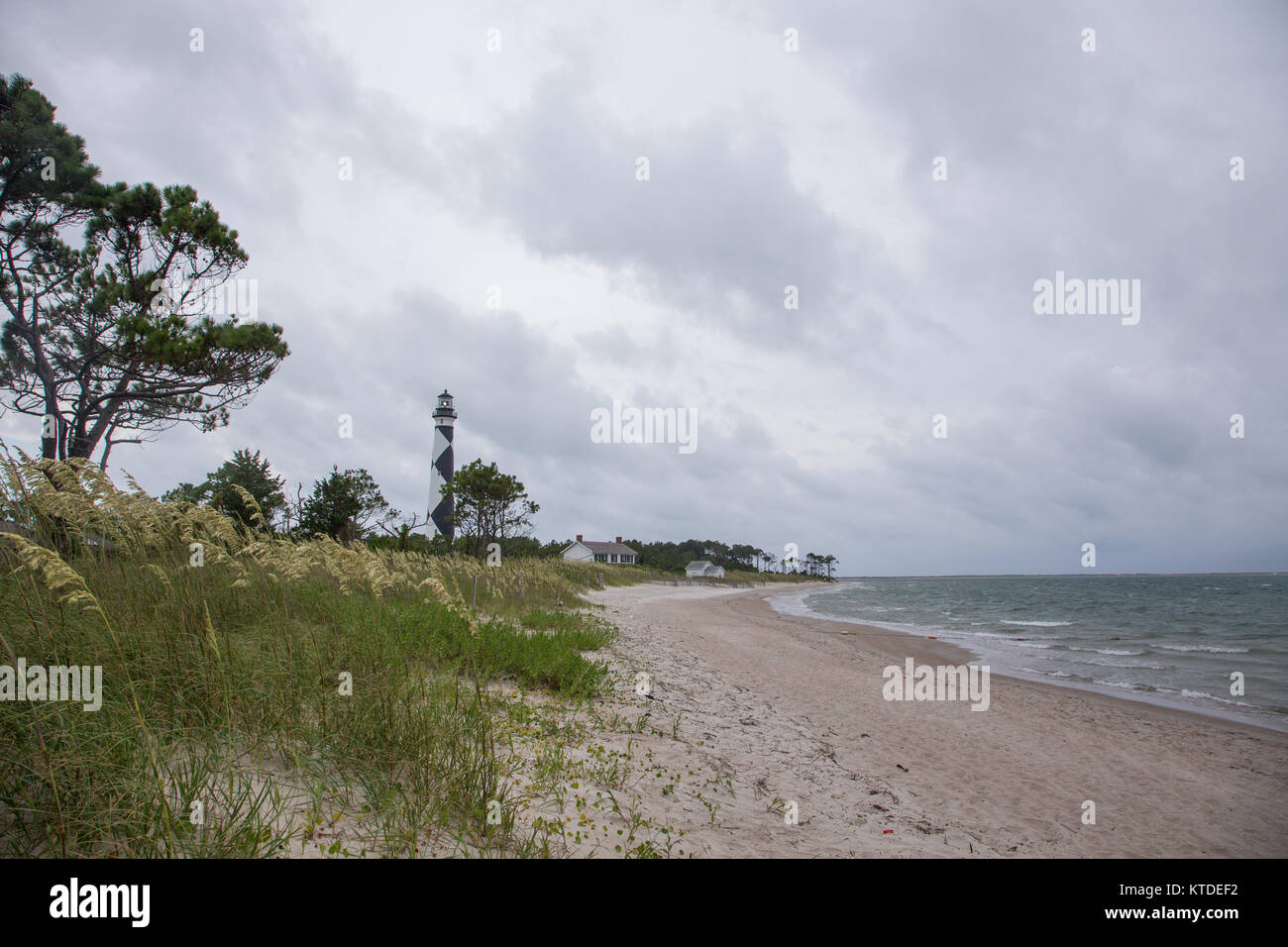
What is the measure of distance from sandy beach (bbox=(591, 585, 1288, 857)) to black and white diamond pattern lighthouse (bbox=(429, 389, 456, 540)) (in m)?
31.2

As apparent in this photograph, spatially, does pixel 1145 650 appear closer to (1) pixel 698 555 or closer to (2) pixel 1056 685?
(2) pixel 1056 685

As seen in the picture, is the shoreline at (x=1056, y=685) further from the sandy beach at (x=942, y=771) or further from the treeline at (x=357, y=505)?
the treeline at (x=357, y=505)

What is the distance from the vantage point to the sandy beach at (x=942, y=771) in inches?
188

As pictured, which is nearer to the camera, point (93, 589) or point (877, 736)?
point (93, 589)

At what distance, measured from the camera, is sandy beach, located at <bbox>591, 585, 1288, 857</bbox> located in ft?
15.7

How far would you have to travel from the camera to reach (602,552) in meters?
90.9

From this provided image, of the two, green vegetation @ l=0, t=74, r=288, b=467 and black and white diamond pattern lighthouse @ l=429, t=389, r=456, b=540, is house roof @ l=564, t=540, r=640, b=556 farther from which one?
green vegetation @ l=0, t=74, r=288, b=467

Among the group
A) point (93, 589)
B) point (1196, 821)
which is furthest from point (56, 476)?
point (1196, 821)

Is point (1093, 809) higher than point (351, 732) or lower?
lower

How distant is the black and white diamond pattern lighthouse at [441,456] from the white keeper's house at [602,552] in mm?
43698

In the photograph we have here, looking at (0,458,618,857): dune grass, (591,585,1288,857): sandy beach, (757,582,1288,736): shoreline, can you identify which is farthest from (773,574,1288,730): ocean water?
(0,458,618,857): dune grass
